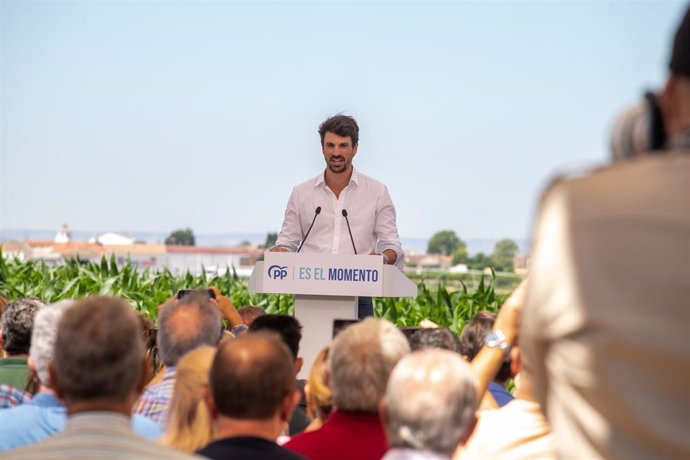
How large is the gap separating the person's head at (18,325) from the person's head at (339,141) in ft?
8.36

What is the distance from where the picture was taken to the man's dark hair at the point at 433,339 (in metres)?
4.15

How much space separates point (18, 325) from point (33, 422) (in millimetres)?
1349

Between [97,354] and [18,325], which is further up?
[97,354]

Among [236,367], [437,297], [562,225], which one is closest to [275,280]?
[236,367]

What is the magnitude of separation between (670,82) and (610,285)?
37 centimetres

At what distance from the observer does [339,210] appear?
711 cm

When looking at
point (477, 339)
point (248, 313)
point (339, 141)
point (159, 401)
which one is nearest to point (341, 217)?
point (339, 141)

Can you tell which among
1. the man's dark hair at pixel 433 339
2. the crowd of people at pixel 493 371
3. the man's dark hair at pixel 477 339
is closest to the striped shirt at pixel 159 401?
the crowd of people at pixel 493 371

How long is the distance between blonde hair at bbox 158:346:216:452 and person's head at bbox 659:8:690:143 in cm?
152

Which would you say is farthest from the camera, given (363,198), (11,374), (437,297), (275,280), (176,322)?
(437,297)

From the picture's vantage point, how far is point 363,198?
7109mm

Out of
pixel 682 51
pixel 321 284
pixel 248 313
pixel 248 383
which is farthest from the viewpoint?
pixel 248 313

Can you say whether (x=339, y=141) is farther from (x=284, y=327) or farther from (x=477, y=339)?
(x=284, y=327)

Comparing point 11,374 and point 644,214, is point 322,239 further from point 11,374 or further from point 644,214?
point 644,214
